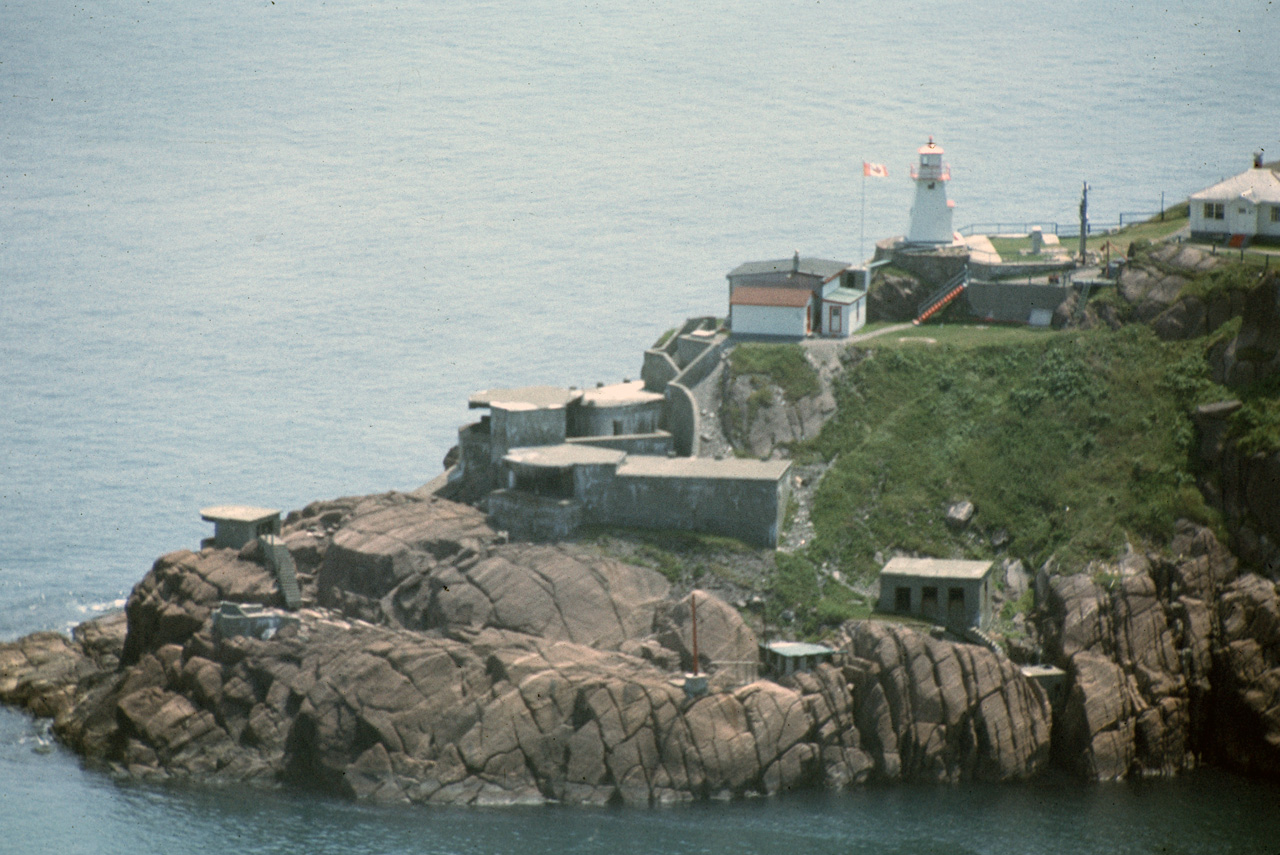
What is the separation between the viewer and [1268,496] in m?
74.4

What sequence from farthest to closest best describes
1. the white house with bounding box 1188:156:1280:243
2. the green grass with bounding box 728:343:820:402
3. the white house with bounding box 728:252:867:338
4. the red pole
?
the white house with bounding box 728:252:867:338, the white house with bounding box 1188:156:1280:243, the green grass with bounding box 728:343:820:402, the red pole

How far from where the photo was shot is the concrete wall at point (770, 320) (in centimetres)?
9100

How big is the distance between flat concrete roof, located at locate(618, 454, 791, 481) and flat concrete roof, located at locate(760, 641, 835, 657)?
9003mm

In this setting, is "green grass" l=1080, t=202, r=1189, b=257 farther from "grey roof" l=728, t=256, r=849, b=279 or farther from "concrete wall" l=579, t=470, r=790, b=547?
"concrete wall" l=579, t=470, r=790, b=547

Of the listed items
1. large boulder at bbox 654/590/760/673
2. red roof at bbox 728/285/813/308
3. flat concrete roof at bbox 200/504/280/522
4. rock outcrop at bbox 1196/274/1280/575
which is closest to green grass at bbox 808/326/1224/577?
rock outcrop at bbox 1196/274/1280/575

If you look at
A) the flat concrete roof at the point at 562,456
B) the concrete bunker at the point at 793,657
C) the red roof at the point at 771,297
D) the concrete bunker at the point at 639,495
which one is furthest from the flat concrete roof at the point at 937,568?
the red roof at the point at 771,297

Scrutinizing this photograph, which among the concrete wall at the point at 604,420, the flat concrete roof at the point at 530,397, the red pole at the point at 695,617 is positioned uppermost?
the flat concrete roof at the point at 530,397

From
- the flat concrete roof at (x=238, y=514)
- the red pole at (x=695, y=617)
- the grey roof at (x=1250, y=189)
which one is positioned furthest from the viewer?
the grey roof at (x=1250, y=189)

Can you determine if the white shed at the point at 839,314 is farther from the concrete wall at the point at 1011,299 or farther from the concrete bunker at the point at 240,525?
the concrete bunker at the point at 240,525

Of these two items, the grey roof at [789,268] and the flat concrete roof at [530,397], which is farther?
the grey roof at [789,268]

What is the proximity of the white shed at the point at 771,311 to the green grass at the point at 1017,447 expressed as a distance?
486 centimetres

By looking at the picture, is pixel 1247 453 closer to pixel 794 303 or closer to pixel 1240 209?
pixel 1240 209

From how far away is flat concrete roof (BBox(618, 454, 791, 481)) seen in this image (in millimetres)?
80688

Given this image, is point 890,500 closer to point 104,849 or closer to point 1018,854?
point 1018,854
